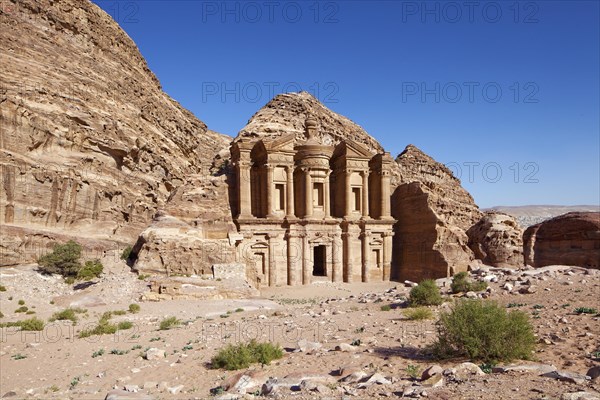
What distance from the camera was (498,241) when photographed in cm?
2725

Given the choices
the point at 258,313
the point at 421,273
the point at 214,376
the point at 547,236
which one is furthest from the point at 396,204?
the point at 214,376

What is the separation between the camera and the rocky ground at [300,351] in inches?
245

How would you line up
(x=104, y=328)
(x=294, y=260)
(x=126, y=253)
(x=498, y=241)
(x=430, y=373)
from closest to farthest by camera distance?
1. (x=430, y=373)
2. (x=104, y=328)
3. (x=126, y=253)
4. (x=498, y=241)
5. (x=294, y=260)

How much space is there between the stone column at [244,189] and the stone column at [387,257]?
11.8 m

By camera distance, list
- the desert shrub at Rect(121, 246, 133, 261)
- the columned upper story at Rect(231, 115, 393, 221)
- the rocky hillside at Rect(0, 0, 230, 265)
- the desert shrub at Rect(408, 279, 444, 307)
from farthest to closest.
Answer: the columned upper story at Rect(231, 115, 393, 221), the desert shrub at Rect(121, 246, 133, 261), the rocky hillside at Rect(0, 0, 230, 265), the desert shrub at Rect(408, 279, 444, 307)

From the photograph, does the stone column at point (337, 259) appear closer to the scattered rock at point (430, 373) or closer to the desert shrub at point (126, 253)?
the desert shrub at point (126, 253)

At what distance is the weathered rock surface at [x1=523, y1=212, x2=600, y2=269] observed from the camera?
20.9 metres

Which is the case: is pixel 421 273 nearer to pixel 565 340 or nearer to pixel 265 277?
pixel 265 277

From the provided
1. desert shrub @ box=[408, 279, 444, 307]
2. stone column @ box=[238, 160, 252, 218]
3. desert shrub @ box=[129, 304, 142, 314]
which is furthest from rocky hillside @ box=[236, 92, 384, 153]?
desert shrub @ box=[408, 279, 444, 307]

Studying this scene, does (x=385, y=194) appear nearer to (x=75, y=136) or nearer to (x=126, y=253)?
(x=126, y=253)

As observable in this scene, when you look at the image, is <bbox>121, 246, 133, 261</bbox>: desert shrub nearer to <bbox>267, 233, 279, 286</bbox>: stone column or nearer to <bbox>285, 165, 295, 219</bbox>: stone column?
<bbox>267, 233, 279, 286</bbox>: stone column

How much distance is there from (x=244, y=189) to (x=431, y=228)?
15061mm

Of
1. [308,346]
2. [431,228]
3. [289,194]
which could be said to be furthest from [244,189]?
[308,346]

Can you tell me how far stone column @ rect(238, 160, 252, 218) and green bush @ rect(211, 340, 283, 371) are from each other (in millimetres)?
20399
